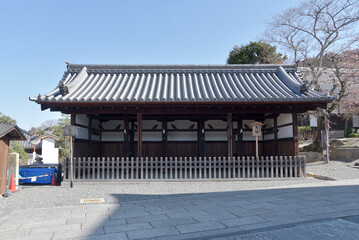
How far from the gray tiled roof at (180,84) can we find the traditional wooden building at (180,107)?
41 mm

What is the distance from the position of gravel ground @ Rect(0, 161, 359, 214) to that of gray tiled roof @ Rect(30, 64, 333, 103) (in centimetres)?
321

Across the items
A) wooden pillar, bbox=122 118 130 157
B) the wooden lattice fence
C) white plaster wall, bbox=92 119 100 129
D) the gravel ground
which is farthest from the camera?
white plaster wall, bbox=92 119 100 129

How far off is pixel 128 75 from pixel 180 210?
9472mm

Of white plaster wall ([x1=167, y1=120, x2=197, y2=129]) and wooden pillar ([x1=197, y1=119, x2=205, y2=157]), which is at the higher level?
white plaster wall ([x1=167, y1=120, x2=197, y2=129])

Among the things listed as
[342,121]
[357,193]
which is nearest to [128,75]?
[357,193]

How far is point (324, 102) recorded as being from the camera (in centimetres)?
1015

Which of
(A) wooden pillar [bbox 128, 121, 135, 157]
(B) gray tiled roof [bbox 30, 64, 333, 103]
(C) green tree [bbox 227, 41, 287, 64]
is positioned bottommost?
(A) wooden pillar [bbox 128, 121, 135, 157]

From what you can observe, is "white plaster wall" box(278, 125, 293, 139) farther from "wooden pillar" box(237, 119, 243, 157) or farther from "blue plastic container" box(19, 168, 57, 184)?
"blue plastic container" box(19, 168, 57, 184)

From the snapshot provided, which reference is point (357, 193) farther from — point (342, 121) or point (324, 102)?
point (342, 121)

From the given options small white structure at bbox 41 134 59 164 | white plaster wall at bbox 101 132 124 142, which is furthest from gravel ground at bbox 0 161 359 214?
small white structure at bbox 41 134 59 164

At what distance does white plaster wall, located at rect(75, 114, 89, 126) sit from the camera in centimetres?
1107

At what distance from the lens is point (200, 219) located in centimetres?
501

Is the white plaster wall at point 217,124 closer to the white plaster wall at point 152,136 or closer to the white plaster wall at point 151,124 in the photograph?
the white plaster wall at point 151,124

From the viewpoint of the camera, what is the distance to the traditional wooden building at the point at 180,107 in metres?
10.2
